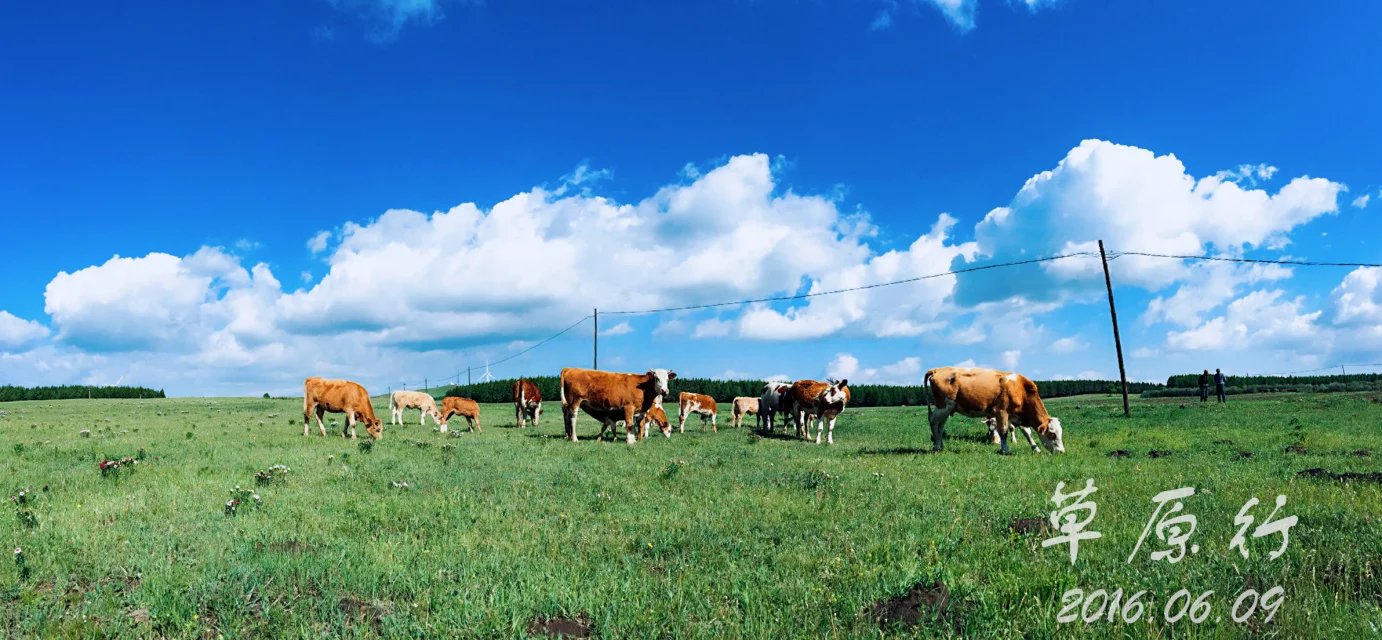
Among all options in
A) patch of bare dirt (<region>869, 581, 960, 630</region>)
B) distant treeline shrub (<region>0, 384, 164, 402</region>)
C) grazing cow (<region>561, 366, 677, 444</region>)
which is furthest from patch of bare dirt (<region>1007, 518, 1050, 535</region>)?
distant treeline shrub (<region>0, 384, 164, 402</region>)

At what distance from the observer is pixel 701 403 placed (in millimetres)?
30766

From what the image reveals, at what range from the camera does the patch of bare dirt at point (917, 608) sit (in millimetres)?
5289

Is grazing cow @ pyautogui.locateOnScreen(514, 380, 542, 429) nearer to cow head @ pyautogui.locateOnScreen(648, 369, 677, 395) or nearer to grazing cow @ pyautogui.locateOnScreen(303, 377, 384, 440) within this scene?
grazing cow @ pyautogui.locateOnScreen(303, 377, 384, 440)

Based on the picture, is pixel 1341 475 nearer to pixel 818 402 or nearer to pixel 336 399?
pixel 818 402

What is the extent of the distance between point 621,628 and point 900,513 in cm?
500

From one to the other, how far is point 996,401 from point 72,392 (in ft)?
409

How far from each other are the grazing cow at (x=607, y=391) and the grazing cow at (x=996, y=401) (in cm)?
954

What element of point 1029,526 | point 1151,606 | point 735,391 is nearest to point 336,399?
point 1029,526

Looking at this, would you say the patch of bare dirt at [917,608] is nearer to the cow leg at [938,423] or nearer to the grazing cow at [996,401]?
the grazing cow at [996,401]

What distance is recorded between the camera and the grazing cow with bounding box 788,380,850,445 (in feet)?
79.4

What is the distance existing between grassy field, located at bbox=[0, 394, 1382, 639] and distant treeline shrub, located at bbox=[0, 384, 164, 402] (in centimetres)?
10350

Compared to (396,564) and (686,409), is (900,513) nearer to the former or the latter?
(396,564)

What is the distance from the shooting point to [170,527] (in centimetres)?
823

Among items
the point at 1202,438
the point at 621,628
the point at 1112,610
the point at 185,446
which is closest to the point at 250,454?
the point at 185,446
